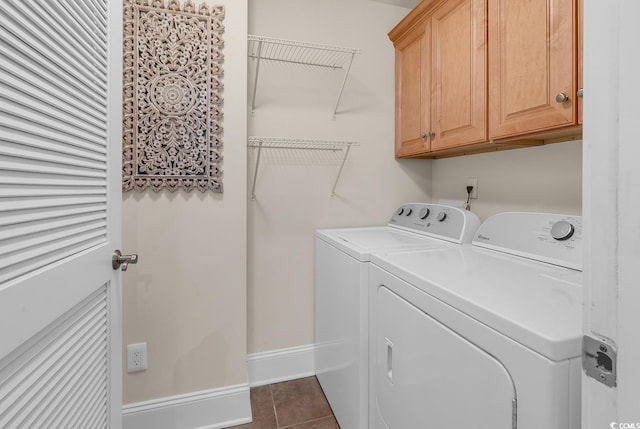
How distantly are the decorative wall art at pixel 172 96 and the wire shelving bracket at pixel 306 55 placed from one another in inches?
12.0

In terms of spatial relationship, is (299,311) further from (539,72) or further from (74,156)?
(539,72)

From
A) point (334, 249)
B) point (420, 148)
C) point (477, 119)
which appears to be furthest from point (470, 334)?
point (420, 148)

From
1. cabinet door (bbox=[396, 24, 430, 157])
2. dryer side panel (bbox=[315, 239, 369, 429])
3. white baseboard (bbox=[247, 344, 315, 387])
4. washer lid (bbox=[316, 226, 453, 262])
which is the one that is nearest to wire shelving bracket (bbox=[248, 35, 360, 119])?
cabinet door (bbox=[396, 24, 430, 157])

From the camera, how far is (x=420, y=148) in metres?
1.88

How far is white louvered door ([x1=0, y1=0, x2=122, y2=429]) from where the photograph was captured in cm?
59

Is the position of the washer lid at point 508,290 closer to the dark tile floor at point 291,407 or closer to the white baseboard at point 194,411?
the dark tile floor at point 291,407

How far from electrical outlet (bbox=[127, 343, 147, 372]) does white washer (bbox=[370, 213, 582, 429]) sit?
3.80ft

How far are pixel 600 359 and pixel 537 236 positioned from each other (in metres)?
0.93

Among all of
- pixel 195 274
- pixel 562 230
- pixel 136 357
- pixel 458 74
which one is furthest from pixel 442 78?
pixel 136 357

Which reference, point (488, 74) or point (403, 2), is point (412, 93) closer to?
point (488, 74)

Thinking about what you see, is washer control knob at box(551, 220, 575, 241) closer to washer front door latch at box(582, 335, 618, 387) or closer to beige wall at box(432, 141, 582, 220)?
beige wall at box(432, 141, 582, 220)

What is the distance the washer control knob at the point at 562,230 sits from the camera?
110 centimetres

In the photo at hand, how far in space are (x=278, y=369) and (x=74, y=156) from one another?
169cm

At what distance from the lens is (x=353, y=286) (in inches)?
54.7
